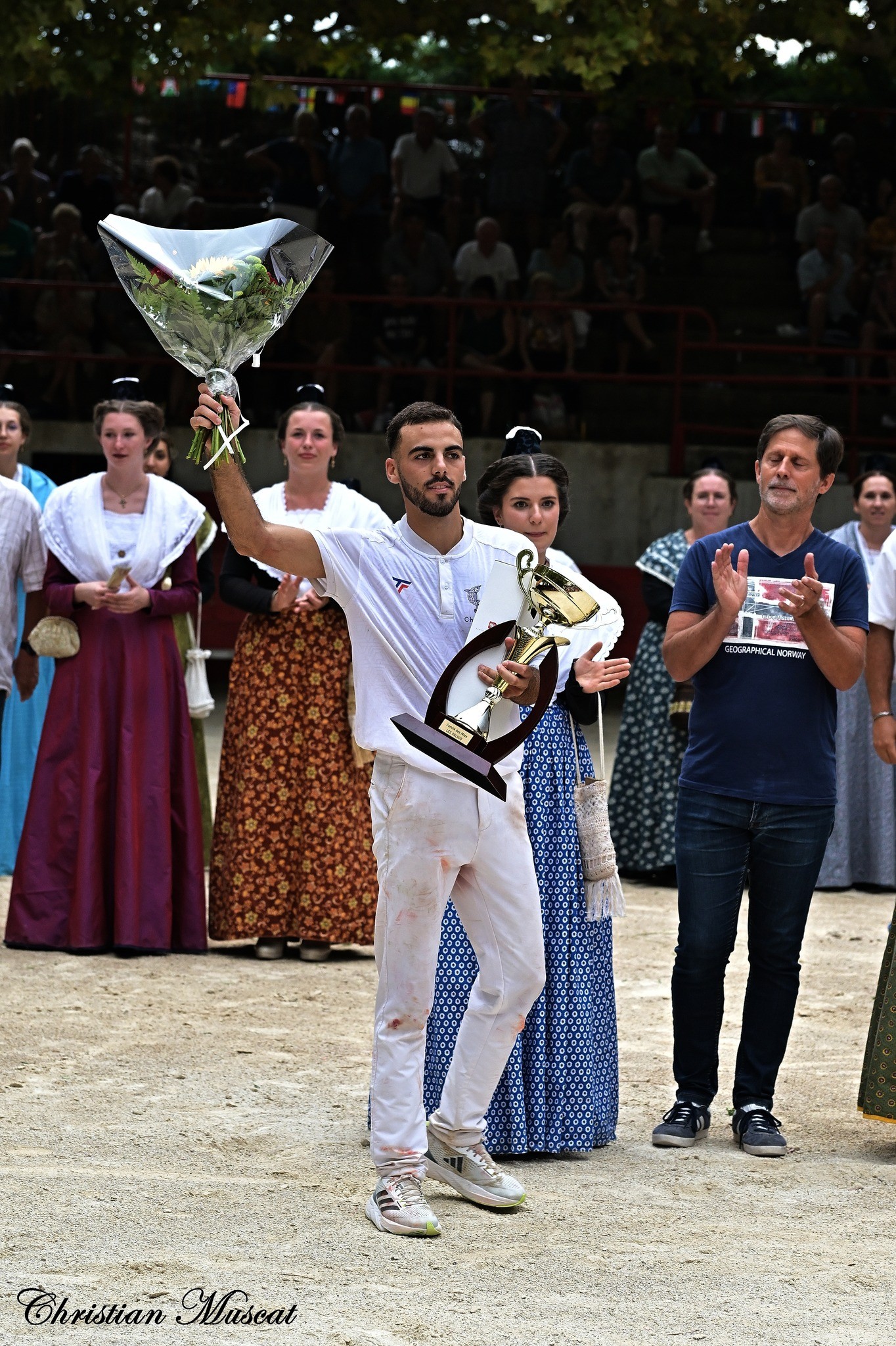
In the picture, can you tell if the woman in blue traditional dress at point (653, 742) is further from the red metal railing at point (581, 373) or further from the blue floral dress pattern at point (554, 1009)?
the red metal railing at point (581, 373)

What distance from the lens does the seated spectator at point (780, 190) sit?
57.9 feet

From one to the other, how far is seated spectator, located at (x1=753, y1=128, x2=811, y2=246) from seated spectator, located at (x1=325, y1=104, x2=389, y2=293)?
12.3ft

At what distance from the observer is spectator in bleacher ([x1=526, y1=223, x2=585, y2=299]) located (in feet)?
52.5

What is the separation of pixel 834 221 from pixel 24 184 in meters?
7.45

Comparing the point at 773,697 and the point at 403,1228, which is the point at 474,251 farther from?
the point at 403,1228

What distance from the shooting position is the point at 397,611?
4379 millimetres

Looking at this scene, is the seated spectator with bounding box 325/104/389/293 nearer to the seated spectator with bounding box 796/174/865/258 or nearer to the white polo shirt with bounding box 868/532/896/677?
the seated spectator with bounding box 796/174/865/258

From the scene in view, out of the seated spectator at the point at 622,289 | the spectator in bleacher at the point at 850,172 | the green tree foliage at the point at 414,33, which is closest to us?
the green tree foliage at the point at 414,33

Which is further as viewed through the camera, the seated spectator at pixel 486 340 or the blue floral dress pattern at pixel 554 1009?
the seated spectator at pixel 486 340

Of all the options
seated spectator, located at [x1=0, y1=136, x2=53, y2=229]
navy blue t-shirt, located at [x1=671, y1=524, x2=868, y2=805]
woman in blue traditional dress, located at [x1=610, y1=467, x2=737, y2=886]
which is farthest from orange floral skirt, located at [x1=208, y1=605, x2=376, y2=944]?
seated spectator, located at [x1=0, y1=136, x2=53, y2=229]

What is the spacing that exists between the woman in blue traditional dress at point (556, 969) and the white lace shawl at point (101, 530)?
7.86 ft

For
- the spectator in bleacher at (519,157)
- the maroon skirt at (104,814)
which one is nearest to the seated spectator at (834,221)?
the spectator in bleacher at (519,157)

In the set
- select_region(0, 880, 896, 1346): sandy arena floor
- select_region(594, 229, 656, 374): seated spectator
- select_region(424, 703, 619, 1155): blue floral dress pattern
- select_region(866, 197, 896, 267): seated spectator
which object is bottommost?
select_region(0, 880, 896, 1346): sandy arena floor

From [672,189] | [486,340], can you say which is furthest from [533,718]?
[672,189]
